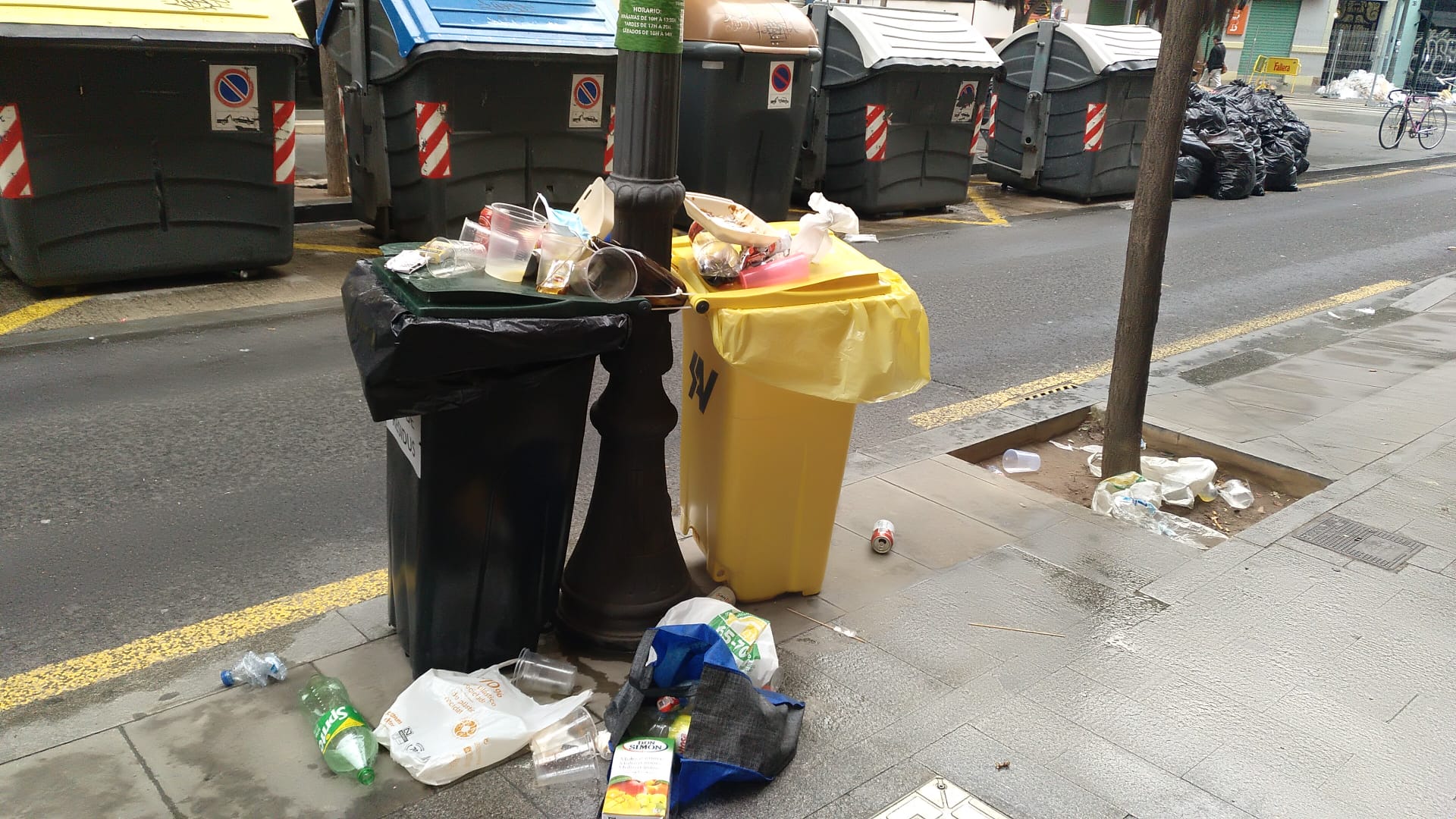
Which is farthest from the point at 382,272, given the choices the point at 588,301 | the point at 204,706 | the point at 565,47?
the point at 565,47

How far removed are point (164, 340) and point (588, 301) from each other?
184 inches

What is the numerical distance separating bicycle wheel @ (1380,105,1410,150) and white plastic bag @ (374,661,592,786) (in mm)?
23540

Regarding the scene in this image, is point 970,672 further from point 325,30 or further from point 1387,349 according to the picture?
point 325,30

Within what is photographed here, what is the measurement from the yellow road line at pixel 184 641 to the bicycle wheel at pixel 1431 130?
24.4m

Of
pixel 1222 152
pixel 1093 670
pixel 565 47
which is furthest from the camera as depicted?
pixel 1222 152

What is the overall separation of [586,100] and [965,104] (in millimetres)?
5146

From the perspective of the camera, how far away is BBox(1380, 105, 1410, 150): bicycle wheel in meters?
22.0

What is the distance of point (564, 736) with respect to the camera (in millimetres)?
2898

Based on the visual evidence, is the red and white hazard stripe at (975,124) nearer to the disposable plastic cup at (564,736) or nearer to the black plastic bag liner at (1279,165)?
the black plastic bag liner at (1279,165)

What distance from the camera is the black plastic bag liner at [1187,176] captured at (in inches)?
558

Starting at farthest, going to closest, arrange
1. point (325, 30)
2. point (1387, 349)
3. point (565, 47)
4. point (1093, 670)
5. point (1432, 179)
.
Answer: point (1432, 179)
point (325, 30)
point (565, 47)
point (1387, 349)
point (1093, 670)

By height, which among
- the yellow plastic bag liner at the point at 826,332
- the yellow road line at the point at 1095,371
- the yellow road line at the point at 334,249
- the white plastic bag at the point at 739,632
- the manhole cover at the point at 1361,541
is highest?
the yellow plastic bag liner at the point at 826,332

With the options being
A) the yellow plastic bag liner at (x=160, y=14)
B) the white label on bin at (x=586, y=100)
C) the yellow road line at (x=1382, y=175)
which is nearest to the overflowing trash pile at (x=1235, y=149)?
the yellow road line at (x=1382, y=175)

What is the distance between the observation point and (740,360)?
3148mm
